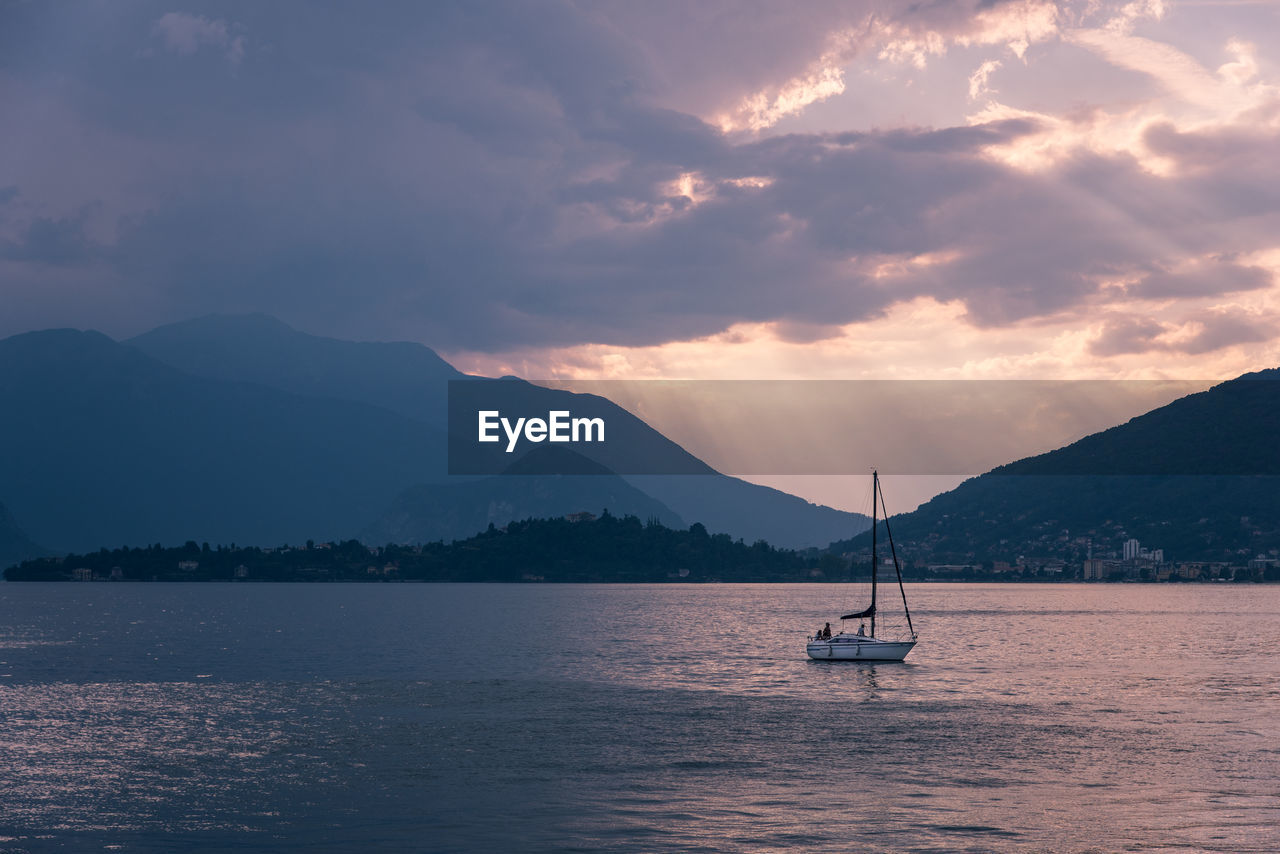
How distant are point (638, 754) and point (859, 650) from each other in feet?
183

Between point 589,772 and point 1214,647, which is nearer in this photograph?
point 589,772

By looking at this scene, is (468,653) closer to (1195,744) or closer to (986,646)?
(986,646)

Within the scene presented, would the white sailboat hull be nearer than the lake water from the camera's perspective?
No

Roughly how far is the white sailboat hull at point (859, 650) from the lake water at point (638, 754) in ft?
4.19

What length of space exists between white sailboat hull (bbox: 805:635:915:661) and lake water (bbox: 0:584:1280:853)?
1.28 meters

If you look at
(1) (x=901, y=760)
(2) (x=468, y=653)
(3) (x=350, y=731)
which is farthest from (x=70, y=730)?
(2) (x=468, y=653)

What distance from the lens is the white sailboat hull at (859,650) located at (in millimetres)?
105688

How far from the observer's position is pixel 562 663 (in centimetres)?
10988

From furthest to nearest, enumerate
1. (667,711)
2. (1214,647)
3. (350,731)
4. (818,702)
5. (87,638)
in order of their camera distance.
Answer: (87,638) < (1214,647) < (818,702) < (667,711) < (350,731)

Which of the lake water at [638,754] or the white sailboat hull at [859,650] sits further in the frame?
the white sailboat hull at [859,650]

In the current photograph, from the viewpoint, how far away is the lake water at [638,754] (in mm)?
38906

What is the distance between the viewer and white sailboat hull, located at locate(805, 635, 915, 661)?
10569 centimetres

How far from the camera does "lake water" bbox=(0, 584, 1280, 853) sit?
128 ft

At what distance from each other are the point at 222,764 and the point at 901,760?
1217 inches
